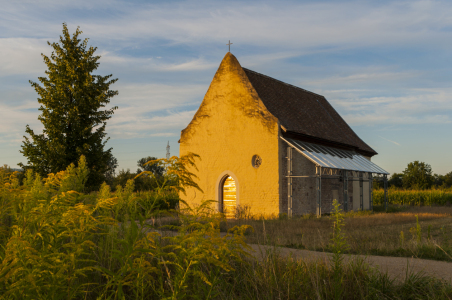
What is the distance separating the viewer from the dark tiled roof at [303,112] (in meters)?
21.9

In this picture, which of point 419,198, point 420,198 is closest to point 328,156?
point 419,198

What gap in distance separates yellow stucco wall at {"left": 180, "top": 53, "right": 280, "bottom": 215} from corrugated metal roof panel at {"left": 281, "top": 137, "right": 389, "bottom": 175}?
1.55m

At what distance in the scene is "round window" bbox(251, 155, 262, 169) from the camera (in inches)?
806

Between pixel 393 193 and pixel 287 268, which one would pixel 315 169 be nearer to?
pixel 287 268

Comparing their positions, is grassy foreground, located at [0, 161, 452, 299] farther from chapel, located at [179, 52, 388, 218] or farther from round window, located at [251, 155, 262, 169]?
round window, located at [251, 155, 262, 169]

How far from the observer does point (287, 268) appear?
5668 mm

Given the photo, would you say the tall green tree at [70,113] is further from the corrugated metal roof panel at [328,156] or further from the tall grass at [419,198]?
the tall grass at [419,198]

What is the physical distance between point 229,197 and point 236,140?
134 inches

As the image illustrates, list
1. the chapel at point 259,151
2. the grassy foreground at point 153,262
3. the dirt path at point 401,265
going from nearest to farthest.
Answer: the grassy foreground at point 153,262, the dirt path at point 401,265, the chapel at point 259,151

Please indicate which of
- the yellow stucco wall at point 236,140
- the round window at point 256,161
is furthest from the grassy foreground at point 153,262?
the round window at point 256,161

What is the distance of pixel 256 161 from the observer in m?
20.7

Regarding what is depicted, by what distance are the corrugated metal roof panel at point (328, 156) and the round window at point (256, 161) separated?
1.79 m

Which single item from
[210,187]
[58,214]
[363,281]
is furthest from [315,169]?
[58,214]

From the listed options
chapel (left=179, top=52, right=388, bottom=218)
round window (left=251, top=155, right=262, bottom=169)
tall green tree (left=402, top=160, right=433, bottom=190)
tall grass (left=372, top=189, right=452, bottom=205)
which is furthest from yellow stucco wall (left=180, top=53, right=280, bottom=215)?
tall green tree (left=402, top=160, right=433, bottom=190)
